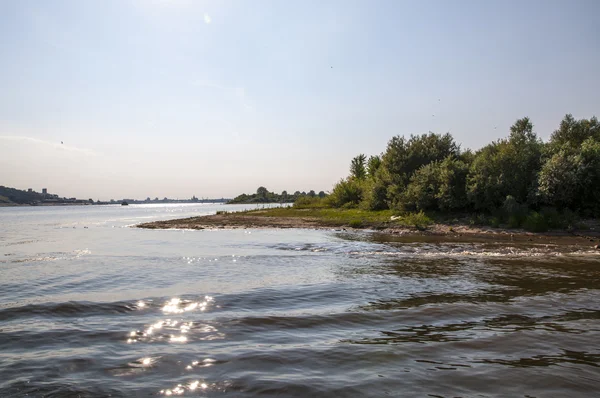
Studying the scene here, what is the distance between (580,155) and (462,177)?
870 centimetres

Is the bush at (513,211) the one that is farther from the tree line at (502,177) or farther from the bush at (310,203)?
the bush at (310,203)

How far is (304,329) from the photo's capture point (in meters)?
8.28

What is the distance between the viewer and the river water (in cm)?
564

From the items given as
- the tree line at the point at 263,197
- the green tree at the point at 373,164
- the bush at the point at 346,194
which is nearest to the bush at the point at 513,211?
the bush at the point at 346,194

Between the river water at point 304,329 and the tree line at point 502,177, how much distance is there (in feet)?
47.5

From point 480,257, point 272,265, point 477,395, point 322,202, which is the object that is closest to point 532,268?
point 480,257

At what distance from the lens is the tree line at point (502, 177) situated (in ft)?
94.8

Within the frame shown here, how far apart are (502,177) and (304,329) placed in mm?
28554

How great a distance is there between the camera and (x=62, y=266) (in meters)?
17.0

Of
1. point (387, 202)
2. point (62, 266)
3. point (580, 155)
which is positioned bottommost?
point (62, 266)

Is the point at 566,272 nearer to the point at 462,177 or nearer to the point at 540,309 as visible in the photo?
the point at 540,309

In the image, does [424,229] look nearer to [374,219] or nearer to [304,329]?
[374,219]

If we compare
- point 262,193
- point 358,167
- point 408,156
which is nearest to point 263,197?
point 262,193

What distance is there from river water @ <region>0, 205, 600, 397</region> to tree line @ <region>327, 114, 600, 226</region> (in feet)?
47.5
